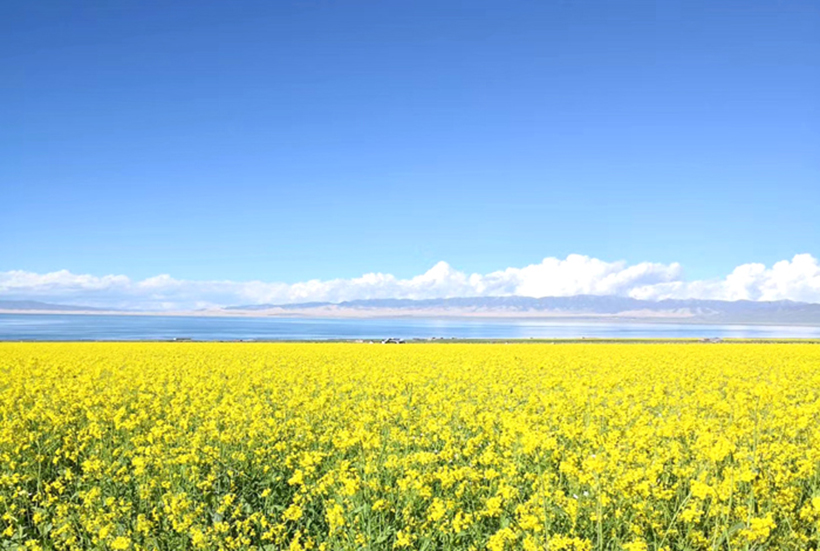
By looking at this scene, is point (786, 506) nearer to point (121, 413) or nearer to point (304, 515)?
point (304, 515)

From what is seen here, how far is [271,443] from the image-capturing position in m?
8.63

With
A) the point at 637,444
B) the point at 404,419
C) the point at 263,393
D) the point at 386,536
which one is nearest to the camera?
the point at 386,536

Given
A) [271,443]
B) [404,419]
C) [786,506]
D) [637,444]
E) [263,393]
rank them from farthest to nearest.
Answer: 1. [263,393]
2. [404,419]
3. [271,443]
4. [637,444]
5. [786,506]

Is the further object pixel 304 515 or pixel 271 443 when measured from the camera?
pixel 271 443

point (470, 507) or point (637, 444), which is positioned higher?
point (637, 444)

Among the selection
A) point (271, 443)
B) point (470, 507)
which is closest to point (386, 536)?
point (470, 507)

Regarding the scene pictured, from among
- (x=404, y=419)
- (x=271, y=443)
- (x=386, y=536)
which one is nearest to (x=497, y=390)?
(x=404, y=419)

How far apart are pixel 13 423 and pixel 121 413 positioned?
1.64 meters

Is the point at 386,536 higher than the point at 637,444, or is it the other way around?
the point at 637,444

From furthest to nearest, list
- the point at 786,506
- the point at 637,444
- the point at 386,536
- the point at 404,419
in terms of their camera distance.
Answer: the point at 404,419
the point at 637,444
the point at 786,506
the point at 386,536

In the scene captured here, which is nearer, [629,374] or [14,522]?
[14,522]

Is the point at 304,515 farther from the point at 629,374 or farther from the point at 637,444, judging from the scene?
the point at 629,374

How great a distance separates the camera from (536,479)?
5.91 m

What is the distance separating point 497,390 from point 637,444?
25.0 feet
